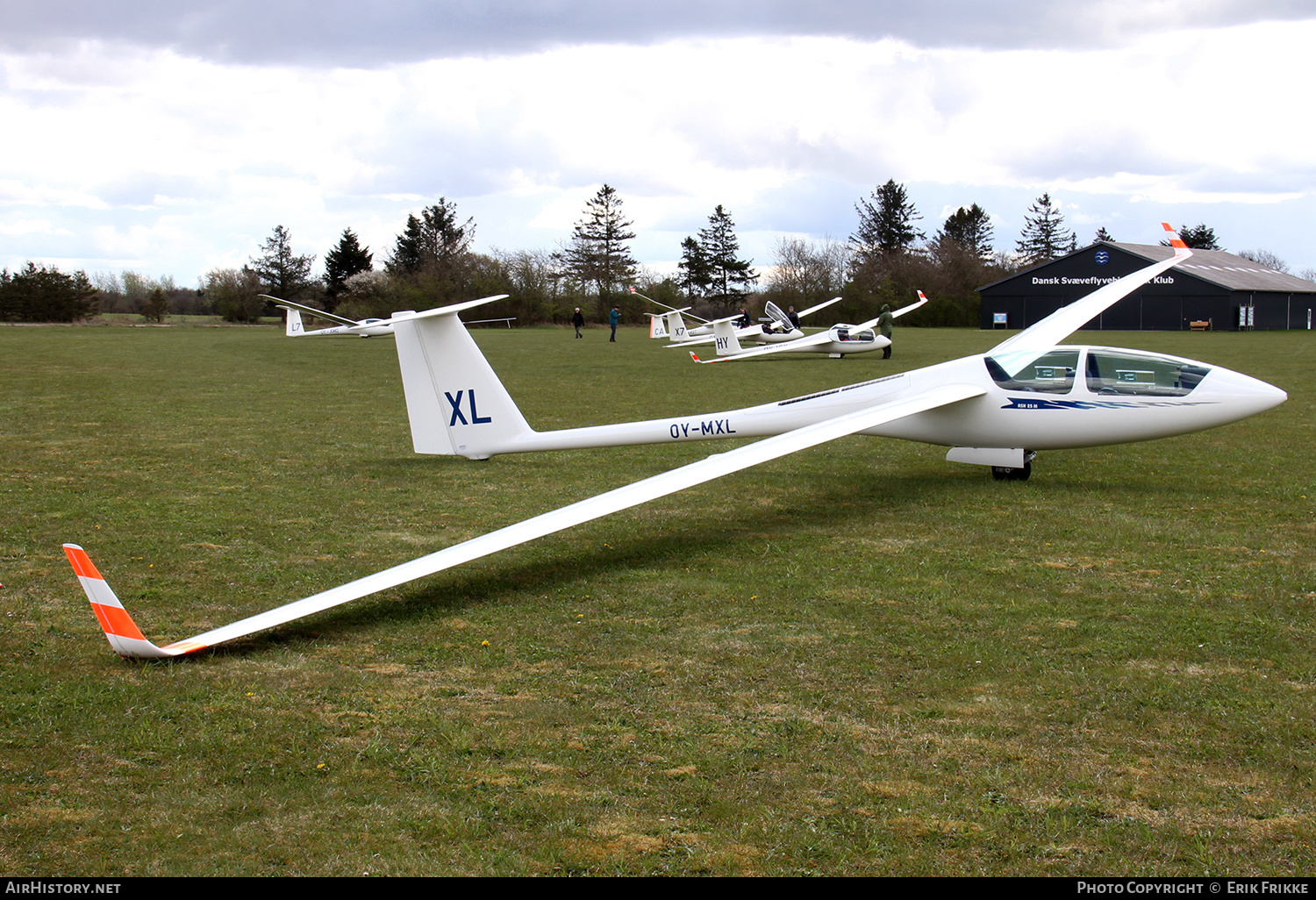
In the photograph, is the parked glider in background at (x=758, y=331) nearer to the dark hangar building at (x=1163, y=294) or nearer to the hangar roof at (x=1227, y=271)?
the dark hangar building at (x=1163, y=294)

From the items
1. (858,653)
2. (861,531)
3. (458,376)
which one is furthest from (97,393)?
(858,653)

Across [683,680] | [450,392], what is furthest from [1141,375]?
[450,392]

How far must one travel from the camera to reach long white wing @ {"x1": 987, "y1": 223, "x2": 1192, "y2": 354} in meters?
12.9

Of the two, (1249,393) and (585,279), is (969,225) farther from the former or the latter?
(1249,393)

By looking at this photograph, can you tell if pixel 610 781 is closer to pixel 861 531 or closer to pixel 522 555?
pixel 522 555

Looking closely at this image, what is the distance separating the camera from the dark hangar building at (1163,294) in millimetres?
63688

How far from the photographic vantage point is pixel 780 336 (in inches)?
1462

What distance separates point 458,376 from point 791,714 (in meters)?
6.85

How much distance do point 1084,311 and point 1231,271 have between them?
6537 cm

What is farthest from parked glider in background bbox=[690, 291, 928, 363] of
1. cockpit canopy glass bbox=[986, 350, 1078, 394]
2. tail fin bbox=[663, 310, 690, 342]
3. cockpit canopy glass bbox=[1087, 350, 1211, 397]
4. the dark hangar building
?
the dark hangar building

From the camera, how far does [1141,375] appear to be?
10.3m

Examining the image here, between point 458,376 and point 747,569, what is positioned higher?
point 458,376

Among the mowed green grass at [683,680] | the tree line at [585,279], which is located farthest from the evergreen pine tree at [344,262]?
the mowed green grass at [683,680]

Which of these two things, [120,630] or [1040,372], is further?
[1040,372]
